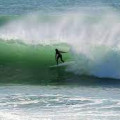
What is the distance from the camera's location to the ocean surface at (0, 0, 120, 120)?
476 inches

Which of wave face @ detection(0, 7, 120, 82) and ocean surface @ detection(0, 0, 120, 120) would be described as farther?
wave face @ detection(0, 7, 120, 82)

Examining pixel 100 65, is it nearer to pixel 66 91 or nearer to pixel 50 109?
pixel 66 91

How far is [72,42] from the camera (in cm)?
2034

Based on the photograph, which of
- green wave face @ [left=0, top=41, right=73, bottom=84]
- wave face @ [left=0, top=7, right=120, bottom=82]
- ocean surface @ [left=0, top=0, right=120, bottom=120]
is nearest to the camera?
ocean surface @ [left=0, top=0, right=120, bottom=120]

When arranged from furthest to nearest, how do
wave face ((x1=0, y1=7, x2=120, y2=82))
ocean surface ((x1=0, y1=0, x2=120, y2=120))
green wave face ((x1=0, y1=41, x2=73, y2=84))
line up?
wave face ((x1=0, y1=7, x2=120, y2=82)), green wave face ((x1=0, y1=41, x2=73, y2=84)), ocean surface ((x1=0, y1=0, x2=120, y2=120))

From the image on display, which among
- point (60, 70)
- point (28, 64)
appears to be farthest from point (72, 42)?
point (60, 70)

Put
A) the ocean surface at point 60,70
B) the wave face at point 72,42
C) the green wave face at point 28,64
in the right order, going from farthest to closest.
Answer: the wave face at point 72,42 → the green wave face at point 28,64 → the ocean surface at point 60,70

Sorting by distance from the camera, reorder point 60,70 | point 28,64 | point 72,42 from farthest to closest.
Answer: point 72,42 → point 28,64 → point 60,70

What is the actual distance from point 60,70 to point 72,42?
2.95 meters

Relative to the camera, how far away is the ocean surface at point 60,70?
12.1m

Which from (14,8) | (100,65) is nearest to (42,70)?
(100,65)

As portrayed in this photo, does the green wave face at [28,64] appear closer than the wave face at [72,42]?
Yes

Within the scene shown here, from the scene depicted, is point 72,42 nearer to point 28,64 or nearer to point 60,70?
point 28,64

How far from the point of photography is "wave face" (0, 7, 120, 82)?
1747 centimetres
